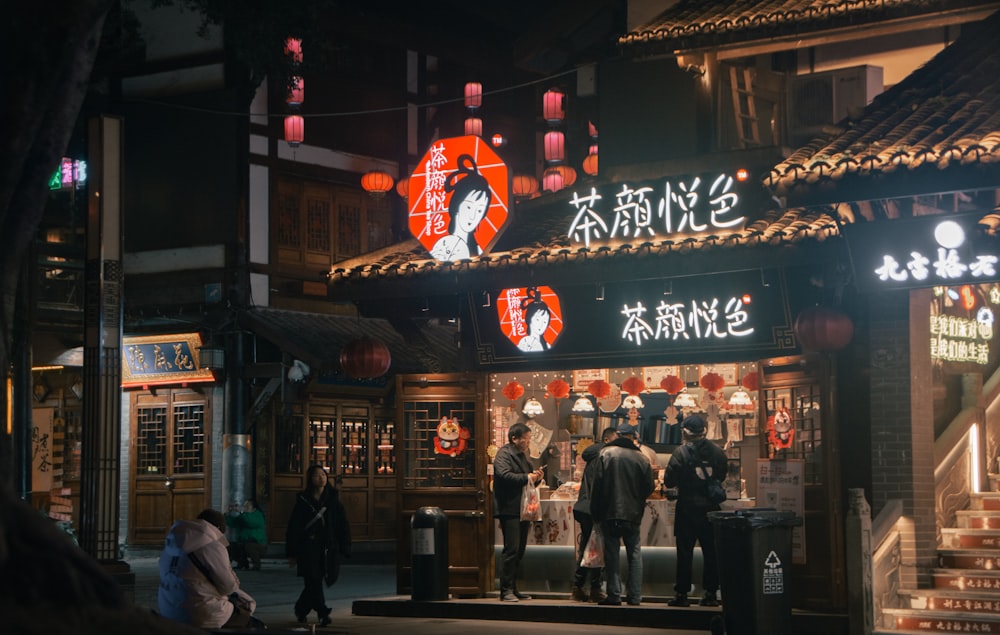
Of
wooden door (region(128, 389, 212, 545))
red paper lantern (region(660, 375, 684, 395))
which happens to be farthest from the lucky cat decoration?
wooden door (region(128, 389, 212, 545))

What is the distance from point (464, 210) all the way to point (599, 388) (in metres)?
3.13

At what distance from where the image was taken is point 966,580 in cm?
1456

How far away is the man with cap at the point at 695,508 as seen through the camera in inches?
640

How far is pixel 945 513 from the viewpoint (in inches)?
618

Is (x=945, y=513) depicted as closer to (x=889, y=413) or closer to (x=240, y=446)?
(x=889, y=413)

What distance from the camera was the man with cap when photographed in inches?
640

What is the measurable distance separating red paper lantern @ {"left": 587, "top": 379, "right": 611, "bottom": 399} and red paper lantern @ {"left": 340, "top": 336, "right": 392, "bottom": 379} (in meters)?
2.73

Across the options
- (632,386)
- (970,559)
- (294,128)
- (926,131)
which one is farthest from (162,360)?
(926,131)

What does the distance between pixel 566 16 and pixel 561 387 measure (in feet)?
17.6

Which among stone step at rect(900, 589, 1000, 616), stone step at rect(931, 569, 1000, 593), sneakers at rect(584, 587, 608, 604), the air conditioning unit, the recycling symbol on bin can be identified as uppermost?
the air conditioning unit

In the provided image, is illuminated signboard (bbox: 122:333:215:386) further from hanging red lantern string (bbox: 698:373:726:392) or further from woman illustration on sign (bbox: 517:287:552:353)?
hanging red lantern string (bbox: 698:373:726:392)

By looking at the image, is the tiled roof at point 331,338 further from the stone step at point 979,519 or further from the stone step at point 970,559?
the stone step at point 970,559

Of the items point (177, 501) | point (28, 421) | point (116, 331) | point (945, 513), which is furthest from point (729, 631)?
point (177, 501)

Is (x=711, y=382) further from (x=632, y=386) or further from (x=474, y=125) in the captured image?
(x=474, y=125)
